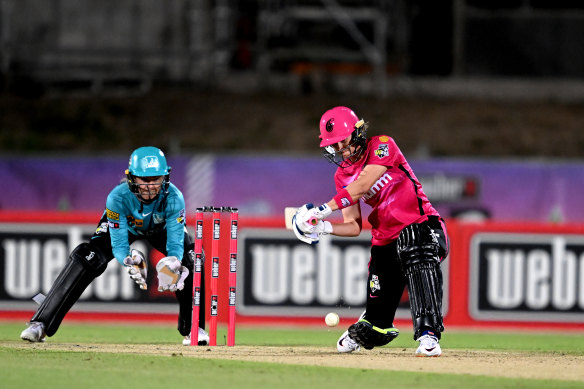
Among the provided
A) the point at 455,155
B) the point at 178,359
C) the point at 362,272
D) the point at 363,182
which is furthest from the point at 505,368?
the point at 455,155

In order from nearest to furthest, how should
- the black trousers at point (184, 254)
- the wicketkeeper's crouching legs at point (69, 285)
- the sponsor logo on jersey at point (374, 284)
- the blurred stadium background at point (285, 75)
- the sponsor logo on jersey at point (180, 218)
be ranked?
1. the sponsor logo on jersey at point (374, 284)
2. the sponsor logo on jersey at point (180, 218)
3. the wicketkeeper's crouching legs at point (69, 285)
4. the black trousers at point (184, 254)
5. the blurred stadium background at point (285, 75)

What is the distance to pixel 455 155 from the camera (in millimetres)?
20625

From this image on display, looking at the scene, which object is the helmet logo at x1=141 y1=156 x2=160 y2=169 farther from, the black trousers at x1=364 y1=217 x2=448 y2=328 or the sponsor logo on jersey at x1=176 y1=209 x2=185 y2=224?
the black trousers at x1=364 y1=217 x2=448 y2=328

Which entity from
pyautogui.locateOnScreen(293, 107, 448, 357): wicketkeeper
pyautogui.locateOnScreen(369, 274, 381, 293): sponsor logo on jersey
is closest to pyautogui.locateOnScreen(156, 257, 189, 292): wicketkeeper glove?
pyautogui.locateOnScreen(293, 107, 448, 357): wicketkeeper

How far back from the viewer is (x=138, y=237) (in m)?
10.0

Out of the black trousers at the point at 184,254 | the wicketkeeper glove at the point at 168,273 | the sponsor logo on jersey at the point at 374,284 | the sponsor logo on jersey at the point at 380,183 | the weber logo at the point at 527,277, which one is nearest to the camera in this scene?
the sponsor logo on jersey at the point at 380,183

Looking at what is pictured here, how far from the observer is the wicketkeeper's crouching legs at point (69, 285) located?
32.3 feet

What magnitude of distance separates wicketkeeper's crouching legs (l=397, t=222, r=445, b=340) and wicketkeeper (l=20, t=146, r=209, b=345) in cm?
186

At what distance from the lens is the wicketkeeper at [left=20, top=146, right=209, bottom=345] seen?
942cm

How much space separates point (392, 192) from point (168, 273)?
1910mm

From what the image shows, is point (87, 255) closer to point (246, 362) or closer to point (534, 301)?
point (246, 362)

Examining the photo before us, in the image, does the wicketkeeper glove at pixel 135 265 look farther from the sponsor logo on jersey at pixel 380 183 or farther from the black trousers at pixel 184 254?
the sponsor logo on jersey at pixel 380 183

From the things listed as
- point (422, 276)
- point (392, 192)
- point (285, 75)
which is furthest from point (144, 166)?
point (285, 75)

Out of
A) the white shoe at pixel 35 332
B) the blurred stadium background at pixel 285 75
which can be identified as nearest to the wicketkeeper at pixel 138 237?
the white shoe at pixel 35 332
